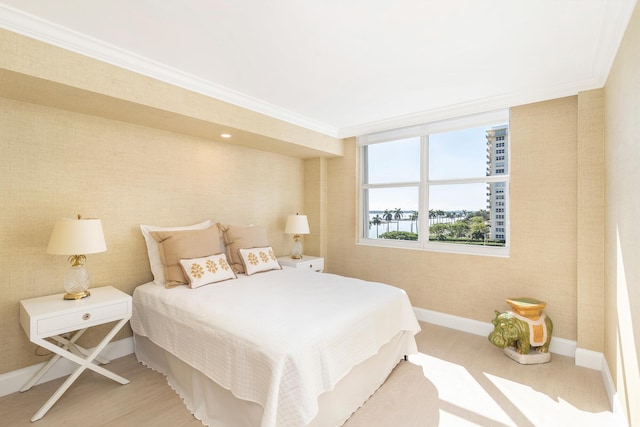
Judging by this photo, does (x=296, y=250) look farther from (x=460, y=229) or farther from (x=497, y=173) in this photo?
(x=497, y=173)

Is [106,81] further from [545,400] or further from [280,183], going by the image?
[545,400]

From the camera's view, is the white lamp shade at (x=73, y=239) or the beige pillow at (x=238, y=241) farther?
the beige pillow at (x=238, y=241)

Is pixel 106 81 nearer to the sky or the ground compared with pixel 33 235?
nearer to the sky

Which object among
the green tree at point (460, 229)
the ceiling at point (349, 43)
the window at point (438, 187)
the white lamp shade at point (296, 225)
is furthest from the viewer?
the white lamp shade at point (296, 225)

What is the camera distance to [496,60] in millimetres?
2314

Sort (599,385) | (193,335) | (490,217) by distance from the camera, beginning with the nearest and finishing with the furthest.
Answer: (193,335), (599,385), (490,217)

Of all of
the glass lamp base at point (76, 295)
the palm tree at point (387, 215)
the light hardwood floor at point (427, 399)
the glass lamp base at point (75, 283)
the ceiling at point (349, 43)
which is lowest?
the light hardwood floor at point (427, 399)

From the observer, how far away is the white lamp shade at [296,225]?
13.6 ft

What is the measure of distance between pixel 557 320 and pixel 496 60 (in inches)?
95.1

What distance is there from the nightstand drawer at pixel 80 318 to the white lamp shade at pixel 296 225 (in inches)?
84.7

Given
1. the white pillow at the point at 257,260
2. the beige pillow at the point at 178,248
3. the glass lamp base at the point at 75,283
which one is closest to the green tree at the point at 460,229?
the white pillow at the point at 257,260

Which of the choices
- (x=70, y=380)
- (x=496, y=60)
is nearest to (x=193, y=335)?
(x=70, y=380)

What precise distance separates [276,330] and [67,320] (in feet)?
4.94

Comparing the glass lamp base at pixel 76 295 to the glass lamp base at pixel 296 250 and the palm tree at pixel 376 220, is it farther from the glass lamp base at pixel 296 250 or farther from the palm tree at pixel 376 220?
the palm tree at pixel 376 220
